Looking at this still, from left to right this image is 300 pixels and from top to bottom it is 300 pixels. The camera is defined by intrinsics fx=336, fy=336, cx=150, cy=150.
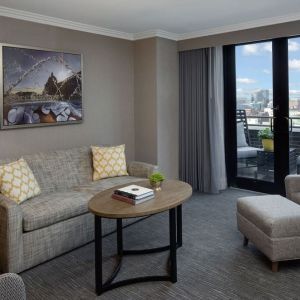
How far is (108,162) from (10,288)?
108 inches

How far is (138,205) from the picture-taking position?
257cm

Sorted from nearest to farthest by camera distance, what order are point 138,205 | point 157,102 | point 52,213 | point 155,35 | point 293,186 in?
1. point 138,205
2. point 52,213
3. point 293,186
4. point 155,35
5. point 157,102

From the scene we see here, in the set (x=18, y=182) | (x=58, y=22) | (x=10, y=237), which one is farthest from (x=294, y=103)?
(x=10, y=237)

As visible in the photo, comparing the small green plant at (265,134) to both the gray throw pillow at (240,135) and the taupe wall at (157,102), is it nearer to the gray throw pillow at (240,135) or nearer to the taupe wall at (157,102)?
the gray throw pillow at (240,135)

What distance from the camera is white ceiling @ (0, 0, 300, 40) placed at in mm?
3445

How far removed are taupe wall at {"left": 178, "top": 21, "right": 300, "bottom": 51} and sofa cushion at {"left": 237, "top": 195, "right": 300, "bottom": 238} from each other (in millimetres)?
2158

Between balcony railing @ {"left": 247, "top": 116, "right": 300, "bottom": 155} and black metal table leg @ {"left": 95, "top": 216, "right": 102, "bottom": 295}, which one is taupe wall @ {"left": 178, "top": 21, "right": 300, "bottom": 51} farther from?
black metal table leg @ {"left": 95, "top": 216, "right": 102, "bottom": 295}

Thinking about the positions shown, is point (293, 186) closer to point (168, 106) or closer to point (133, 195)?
point (133, 195)

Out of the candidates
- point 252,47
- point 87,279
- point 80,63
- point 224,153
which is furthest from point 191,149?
point 87,279

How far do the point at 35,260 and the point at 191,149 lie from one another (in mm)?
2932

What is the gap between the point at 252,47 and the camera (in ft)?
15.4

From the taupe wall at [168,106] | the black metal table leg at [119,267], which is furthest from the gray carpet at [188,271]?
the taupe wall at [168,106]

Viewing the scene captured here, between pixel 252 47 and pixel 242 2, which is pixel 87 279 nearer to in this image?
pixel 242 2

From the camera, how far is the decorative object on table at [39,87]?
359 cm
